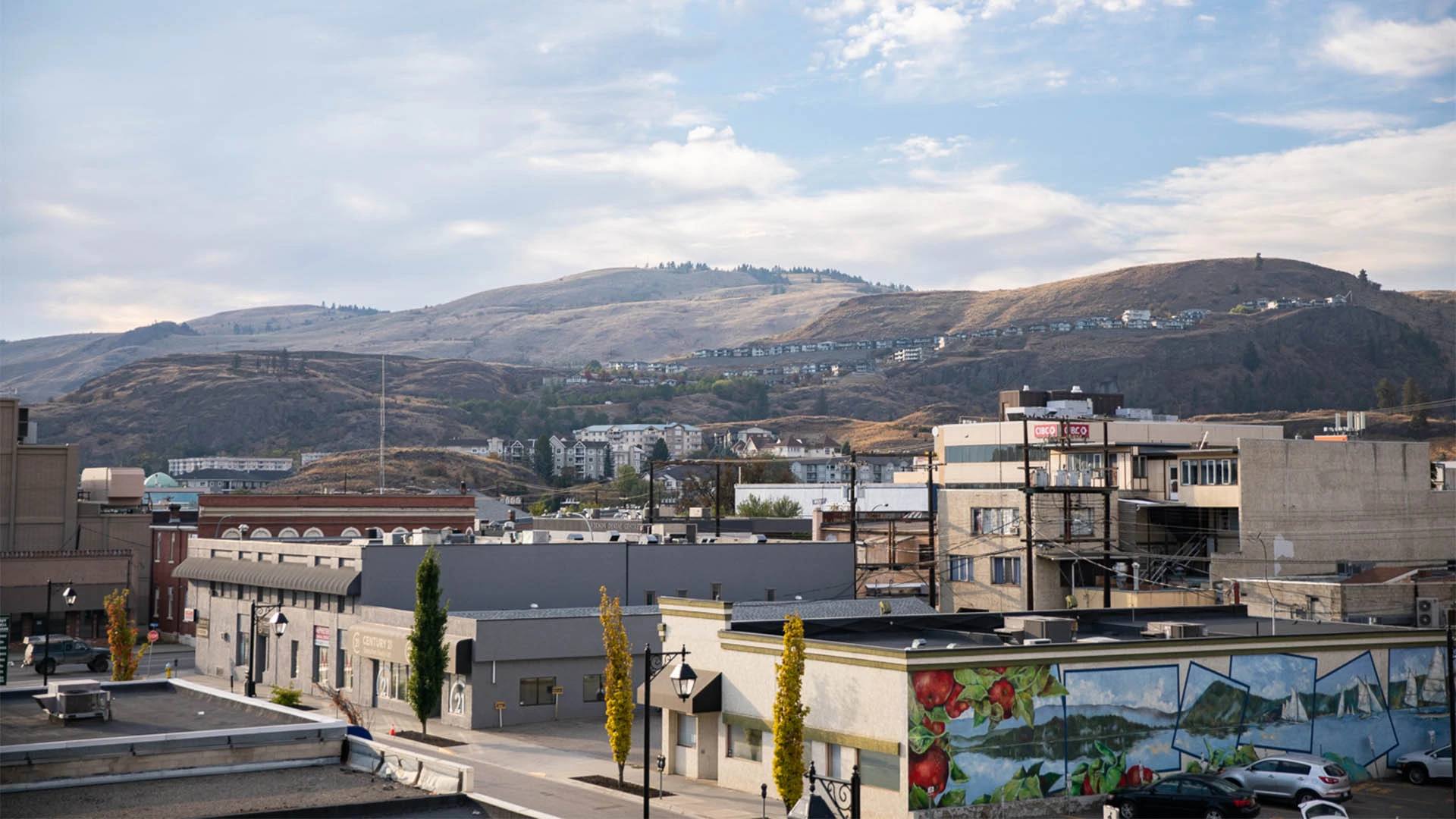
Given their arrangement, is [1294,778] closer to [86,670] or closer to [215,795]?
[215,795]

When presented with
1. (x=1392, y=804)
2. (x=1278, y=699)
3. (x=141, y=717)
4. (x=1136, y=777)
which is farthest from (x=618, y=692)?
(x=1392, y=804)

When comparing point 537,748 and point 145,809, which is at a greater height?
point 145,809

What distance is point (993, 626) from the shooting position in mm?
39656

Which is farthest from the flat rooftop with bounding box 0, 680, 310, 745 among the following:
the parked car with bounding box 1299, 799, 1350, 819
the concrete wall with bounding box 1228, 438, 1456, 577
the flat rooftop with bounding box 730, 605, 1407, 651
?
the concrete wall with bounding box 1228, 438, 1456, 577

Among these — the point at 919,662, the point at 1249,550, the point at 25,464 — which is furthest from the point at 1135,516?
the point at 25,464

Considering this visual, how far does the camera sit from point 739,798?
3406 centimetres

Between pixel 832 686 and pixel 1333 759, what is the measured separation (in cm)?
1562

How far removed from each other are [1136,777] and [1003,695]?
4863mm

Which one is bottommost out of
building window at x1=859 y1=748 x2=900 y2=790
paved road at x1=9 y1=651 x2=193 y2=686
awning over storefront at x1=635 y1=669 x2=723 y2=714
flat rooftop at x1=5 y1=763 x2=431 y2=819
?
paved road at x1=9 y1=651 x2=193 y2=686

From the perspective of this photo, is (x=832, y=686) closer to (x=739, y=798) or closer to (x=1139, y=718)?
(x=739, y=798)

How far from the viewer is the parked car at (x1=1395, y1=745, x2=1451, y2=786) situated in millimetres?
35844

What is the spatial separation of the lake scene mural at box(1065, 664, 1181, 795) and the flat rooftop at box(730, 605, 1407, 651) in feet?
4.07

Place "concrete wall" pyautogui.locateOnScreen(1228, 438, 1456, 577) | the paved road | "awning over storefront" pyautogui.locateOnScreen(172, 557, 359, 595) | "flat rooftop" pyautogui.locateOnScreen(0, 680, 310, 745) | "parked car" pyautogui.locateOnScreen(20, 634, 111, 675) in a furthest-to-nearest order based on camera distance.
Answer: "concrete wall" pyautogui.locateOnScreen(1228, 438, 1456, 577), "parked car" pyautogui.locateOnScreen(20, 634, 111, 675), the paved road, "awning over storefront" pyautogui.locateOnScreen(172, 557, 359, 595), "flat rooftop" pyautogui.locateOnScreen(0, 680, 310, 745)

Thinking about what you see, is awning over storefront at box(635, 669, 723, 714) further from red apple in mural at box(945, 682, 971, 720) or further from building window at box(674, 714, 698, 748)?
red apple in mural at box(945, 682, 971, 720)
